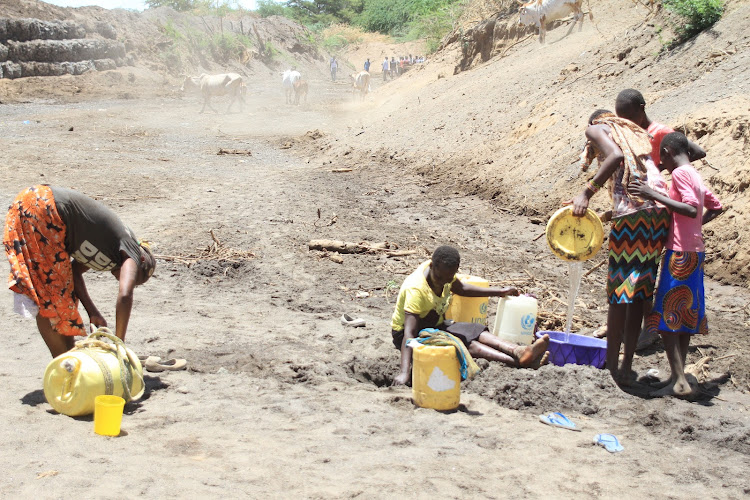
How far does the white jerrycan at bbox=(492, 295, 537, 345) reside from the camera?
4.94 meters

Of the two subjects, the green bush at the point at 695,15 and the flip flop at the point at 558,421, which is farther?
the green bush at the point at 695,15

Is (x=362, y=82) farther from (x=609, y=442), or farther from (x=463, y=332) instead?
(x=609, y=442)

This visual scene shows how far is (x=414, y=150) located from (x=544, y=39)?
5742mm

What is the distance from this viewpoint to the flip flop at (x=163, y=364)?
15.1 feet

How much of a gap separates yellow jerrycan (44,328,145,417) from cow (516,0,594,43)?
50.2ft

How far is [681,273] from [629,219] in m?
0.45

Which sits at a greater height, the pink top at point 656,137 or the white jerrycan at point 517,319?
the pink top at point 656,137

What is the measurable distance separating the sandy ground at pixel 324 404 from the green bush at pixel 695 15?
427 centimetres

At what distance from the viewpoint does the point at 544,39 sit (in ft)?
56.6

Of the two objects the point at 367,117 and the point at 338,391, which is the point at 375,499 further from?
the point at 367,117

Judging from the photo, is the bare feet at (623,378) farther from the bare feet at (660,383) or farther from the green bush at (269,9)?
the green bush at (269,9)

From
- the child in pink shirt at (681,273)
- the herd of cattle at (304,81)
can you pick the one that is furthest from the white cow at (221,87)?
the child in pink shirt at (681,273)

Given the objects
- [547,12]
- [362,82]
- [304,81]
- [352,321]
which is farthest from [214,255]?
[362,82]

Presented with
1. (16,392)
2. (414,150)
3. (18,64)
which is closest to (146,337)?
(16,392)
